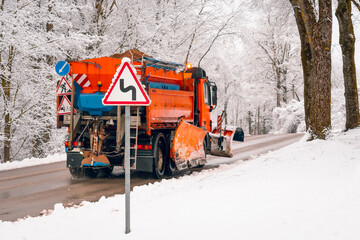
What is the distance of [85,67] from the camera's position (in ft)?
28.2

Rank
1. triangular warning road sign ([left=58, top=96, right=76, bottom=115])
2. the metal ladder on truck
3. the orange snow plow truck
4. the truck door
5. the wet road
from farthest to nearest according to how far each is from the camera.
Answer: the truck door
triangular warning road sign ([left=58, top=96, right=76, bottom=115])
the orange snow plow truck
the metal ladder on truck
the wet road

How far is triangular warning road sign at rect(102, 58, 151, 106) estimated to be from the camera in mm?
4445

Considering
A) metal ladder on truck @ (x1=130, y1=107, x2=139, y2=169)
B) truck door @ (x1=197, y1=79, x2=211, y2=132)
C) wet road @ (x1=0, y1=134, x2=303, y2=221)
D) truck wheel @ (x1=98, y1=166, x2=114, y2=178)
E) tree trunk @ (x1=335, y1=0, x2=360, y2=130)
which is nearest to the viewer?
wet road @ (x1=0, y1=134, x2=303, y2=221)

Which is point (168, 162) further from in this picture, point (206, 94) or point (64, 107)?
point (64, 107)

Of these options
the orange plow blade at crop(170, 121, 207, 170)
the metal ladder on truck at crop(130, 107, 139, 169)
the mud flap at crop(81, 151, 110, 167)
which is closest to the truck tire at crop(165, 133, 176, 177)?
the orange plow blade at crop(170, 121, 207, 170)

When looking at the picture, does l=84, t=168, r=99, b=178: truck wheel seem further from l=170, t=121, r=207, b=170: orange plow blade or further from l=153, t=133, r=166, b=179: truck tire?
l=170, t=121, r=207, b=170: orange plow blade

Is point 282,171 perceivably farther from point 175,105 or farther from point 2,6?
point 2,6

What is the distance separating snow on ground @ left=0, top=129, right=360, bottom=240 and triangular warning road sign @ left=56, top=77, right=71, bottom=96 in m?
3.37

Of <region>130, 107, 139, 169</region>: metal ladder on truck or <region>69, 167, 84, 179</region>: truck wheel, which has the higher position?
<region>130, 107, 139, 169</region>: metal ladder on truck

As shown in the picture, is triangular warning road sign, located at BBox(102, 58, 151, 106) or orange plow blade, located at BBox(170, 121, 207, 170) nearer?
triangular warning road sign, located at BBox(102, 58, 151, 106)

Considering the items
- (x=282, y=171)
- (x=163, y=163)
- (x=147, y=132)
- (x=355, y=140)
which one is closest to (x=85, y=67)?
(x=147, y=132)

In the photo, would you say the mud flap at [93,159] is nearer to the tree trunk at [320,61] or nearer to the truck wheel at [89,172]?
the truck wheel at [89,172]

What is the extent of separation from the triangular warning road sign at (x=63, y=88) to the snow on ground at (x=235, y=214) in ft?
11.0

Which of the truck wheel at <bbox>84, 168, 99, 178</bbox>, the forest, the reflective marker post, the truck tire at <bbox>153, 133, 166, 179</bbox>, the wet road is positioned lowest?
the wet road
